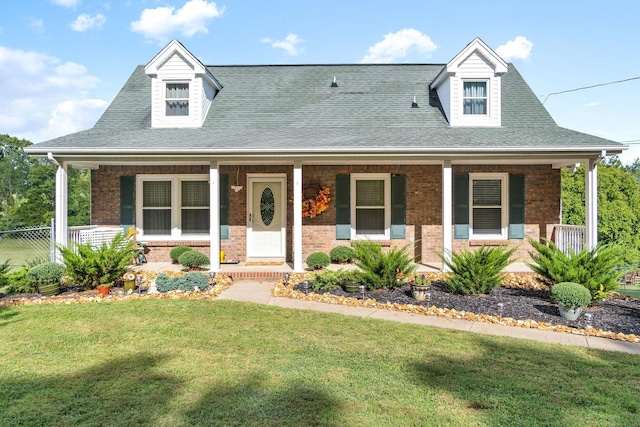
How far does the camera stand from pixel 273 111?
37.8 ft

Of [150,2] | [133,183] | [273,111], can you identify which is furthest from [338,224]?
[150,2]

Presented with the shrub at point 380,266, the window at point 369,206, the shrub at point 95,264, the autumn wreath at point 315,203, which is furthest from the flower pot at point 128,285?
the window at point 369,206

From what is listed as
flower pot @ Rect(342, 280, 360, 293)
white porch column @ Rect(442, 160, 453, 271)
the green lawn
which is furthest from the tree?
the green lawn

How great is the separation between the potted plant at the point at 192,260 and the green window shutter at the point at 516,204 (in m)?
8.10

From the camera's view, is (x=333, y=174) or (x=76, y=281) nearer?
(x=76, y=281)

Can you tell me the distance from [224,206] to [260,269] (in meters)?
2.38

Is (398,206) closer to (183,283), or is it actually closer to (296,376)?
(183,283)

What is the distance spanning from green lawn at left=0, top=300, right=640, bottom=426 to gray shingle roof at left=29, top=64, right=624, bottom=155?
4.70 metres

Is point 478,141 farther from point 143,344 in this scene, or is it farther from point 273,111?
point 143,344

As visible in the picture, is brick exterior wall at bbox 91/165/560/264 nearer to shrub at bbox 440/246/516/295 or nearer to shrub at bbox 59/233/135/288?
shrub at bbox 59/233/135/288

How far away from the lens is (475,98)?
11.0m

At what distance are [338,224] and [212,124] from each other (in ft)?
14.5

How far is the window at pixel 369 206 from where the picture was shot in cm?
1110

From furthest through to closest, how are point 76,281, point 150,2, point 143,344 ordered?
1. point 150,2
2. point 76,281
3. point 143,344
